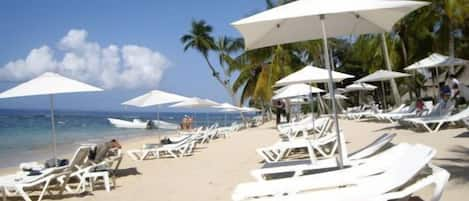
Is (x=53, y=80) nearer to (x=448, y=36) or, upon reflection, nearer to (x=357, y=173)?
(x=357, y=173)

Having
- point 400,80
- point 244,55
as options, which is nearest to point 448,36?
point 400,80

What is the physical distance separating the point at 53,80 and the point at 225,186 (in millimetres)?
3437

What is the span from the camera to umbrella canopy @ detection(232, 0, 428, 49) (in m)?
4.18

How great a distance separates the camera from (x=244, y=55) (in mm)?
33375

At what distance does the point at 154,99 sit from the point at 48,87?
20.3 feet

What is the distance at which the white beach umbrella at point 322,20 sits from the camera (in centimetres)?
418

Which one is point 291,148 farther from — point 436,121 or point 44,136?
point 44,136

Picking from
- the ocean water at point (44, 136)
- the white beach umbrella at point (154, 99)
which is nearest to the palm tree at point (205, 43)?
the ocean water at point (44, 136)

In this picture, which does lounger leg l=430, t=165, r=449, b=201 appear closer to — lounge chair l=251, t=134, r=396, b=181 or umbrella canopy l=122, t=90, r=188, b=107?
lounge chair l=251, t=134, r=396, b=181

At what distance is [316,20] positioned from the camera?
548 cm

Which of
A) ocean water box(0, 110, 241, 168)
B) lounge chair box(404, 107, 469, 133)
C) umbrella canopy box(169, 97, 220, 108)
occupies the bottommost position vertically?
ocean water box(0, 110, 241, 168)

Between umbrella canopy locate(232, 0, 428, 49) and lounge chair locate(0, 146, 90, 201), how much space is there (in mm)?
3430

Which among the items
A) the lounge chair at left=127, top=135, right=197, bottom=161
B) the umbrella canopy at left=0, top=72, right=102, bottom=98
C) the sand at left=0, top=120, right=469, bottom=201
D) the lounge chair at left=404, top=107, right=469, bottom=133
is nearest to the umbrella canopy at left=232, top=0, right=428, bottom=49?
the sand at left=0, top=120, right=469, bottom=201

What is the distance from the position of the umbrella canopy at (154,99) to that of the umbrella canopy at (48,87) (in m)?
5.52
